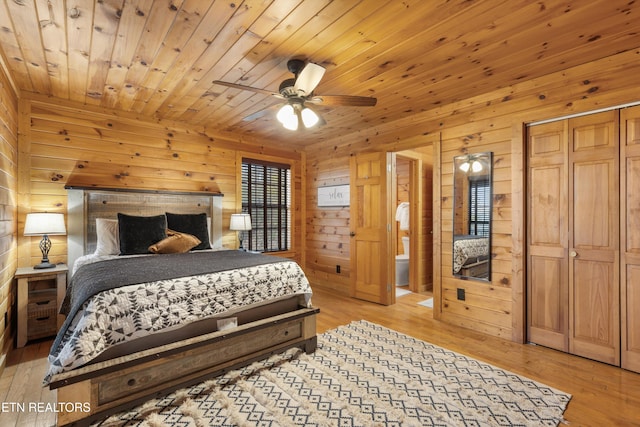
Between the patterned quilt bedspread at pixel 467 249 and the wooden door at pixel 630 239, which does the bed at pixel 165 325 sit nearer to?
the patterned quilt bedspread at pixel 467 249

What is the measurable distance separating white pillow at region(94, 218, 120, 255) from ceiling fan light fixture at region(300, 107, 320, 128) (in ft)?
7.89

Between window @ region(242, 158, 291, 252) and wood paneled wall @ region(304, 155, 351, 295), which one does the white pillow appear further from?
wood paneled wall @ region(304, 155, 351, 295)

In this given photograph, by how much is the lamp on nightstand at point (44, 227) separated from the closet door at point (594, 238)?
15.6ft

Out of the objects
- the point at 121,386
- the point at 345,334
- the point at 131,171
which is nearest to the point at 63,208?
the point at 131,171

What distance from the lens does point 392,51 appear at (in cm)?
237

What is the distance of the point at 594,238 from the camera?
2623 millimetres

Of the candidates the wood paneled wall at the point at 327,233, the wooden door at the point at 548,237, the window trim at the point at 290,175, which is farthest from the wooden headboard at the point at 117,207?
the wooden door at the point at 548,237

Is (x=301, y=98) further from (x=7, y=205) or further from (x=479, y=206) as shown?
(x=7, y=205)

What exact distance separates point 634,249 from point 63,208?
5386 mm

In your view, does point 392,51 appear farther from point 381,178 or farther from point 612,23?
point 381,178

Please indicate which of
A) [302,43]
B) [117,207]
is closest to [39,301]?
[117,207]

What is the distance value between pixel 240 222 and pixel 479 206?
2978 mm

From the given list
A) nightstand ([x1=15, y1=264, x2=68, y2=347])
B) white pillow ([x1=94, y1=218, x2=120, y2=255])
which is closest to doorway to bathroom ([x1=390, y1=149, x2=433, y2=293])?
Result: white pillow ([x1=94, y1=218, x2=120, y2=255])

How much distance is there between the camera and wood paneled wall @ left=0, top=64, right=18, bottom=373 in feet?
8.36
